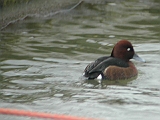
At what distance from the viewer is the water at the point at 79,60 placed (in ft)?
29.2

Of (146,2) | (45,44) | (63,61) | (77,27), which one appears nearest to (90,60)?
(63,61)

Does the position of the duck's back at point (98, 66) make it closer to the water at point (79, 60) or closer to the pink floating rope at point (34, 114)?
the water at point (79, 60)

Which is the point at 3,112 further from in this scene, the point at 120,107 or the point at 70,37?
the point at 70,37

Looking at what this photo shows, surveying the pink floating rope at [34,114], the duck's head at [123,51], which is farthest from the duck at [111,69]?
the pink floating rope at [34,114]

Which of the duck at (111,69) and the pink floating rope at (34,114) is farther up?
the duck at (111,69)

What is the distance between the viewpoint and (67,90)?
9.71 metres

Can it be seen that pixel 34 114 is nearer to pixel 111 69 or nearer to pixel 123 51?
pixel 111 69

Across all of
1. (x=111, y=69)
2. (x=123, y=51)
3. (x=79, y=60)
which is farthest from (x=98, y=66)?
(x=79, y=60)

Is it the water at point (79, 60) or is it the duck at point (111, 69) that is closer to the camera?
the water at point (79, 60)

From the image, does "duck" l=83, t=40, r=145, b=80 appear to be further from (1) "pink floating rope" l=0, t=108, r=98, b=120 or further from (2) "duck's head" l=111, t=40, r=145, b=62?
(1) "pink floating rope" l=0, t=108, r=98, b=120

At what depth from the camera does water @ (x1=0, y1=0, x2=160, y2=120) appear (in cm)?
889

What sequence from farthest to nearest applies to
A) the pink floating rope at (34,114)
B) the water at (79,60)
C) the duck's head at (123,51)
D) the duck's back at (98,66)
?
1. the duck's head at (123,51)
2. the duck's back at (98,66)
3. the water at (79,60)
4. the pink floating rope at (34,114)

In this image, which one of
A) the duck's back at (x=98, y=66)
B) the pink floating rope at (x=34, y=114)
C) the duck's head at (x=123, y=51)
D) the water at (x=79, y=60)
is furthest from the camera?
the duck's head at (x=123, y=51)

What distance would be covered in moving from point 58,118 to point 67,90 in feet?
5.70
